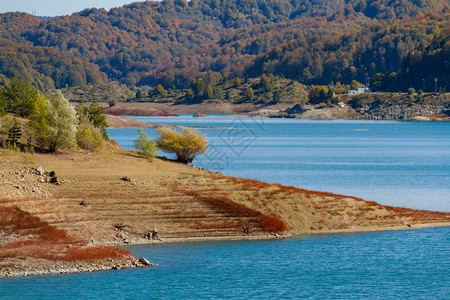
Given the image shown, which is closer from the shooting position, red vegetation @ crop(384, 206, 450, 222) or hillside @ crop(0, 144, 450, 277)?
hillside @ crop(0, 144, 450, 277)

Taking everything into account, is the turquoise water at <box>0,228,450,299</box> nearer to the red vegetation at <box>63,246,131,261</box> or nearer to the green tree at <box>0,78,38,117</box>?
the red vegetation at <box>63,246,131,261</box>

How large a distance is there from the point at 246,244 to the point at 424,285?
11128mm

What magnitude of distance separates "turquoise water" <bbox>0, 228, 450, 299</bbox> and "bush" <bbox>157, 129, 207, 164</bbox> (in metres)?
18.9

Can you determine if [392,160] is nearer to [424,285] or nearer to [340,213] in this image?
[340,213]

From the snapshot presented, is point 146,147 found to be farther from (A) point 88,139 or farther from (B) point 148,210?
(B) point 148,210

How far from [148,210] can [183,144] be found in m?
16.4

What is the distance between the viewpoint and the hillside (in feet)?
137

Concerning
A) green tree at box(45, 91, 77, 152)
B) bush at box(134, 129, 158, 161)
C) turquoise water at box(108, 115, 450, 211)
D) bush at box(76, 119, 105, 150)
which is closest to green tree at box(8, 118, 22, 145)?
green tree at box(45, 91, 77, 152)

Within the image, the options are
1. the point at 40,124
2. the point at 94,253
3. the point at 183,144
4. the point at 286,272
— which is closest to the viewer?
the point at 94,253

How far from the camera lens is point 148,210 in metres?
45.7

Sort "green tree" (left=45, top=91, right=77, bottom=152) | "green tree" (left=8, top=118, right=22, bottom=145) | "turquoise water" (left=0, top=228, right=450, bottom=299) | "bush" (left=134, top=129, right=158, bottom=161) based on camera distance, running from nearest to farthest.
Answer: "turquoise water" (left=0, top=228, right=450, bottom=299)
"green tree" (left=8, top=118, right=22, bottom=145)
"green tree" (left=45, top=91, right=77, bottom=152)
"bush" (left=134, top=129, right=158, bottom=161)

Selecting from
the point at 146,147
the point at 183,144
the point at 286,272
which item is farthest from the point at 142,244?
the point at 183,144

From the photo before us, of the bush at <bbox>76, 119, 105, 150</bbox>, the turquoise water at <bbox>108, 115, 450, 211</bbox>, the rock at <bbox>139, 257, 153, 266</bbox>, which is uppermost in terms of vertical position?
the bush at <bbox>76, 119, 105, 150</bbox>

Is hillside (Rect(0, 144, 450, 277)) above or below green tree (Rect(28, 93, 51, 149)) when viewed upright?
below
